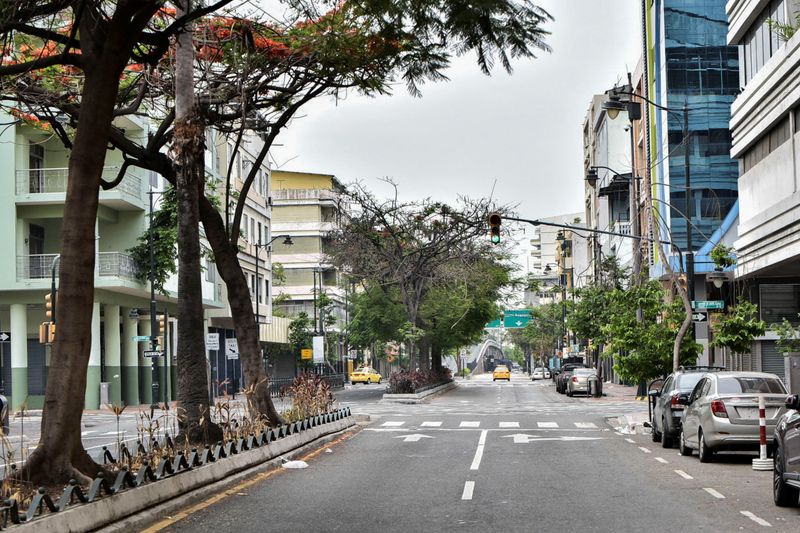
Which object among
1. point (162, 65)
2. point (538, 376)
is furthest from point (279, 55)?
point (538, 376)

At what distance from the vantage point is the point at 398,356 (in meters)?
122

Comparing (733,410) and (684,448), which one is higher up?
(733,410)

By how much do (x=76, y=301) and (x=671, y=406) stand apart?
583 inches

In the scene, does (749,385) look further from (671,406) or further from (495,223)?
(495,223)

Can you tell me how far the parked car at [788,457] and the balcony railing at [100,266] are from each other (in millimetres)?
37819

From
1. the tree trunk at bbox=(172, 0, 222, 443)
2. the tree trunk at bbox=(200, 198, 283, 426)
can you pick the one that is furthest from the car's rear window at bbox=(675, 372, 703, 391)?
the tree trunk at bbox=(172, 0, 222, 443)

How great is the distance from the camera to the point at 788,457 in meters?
13.5

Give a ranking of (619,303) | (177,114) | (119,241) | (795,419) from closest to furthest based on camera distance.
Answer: (795,419)
(177,114)
(619,303)
(119,241)

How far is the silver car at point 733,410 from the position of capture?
66.4 ft

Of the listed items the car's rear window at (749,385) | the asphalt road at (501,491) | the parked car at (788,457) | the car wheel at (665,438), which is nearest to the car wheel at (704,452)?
the asphalt road at (501,491)

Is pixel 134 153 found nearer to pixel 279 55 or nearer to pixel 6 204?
pixel 279 55

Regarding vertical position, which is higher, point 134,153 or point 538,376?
point 134,153

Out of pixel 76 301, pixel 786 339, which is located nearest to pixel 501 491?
pixel 76 301

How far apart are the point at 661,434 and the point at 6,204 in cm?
3051
